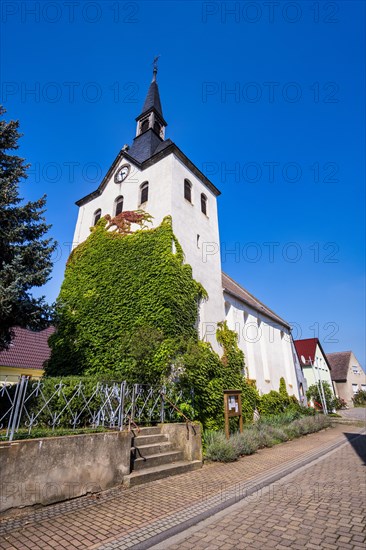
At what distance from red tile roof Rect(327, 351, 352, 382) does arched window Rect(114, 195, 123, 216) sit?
47365 millimetres

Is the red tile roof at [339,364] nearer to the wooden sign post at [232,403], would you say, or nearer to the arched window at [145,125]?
the wooden sign post at [232,403]

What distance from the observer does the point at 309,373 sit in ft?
131

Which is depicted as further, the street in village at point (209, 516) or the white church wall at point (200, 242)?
the white church wall at point (200, 242)

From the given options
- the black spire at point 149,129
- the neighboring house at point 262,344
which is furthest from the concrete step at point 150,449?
the black spire at point 149,129

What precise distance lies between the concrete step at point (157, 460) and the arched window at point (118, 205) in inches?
526

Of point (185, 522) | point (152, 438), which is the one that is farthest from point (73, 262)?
point (185, 522)

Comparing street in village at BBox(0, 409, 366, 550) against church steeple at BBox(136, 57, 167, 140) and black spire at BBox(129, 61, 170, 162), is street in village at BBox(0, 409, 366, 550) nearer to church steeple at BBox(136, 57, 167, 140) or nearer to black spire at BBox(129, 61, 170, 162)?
black spire at BBox(129, 61, 170, 162)

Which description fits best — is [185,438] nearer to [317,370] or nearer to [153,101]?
[153,101]

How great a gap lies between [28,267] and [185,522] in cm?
937

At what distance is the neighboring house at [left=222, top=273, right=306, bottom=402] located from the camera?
19.1m

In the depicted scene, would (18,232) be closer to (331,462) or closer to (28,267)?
(28,267)

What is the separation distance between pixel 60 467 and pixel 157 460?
9.55 feet

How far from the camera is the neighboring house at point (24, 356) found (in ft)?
62.2

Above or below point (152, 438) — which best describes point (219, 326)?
above
